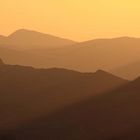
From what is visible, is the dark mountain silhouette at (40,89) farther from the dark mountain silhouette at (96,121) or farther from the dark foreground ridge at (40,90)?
the dark mountain silhouette at (96,121)

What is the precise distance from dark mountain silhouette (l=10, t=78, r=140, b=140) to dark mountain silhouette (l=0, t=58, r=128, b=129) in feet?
15.9

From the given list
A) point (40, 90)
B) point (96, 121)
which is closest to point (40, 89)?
point (40, 90)

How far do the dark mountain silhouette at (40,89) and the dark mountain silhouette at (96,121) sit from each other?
4.84 m

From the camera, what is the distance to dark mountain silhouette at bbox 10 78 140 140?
79.4 metres

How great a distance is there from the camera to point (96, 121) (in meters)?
86.1

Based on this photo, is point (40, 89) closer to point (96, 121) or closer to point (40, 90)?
point (40, 90)

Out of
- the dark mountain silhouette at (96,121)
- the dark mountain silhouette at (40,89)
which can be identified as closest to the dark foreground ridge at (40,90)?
the dark mountain silhouette at (40,89)

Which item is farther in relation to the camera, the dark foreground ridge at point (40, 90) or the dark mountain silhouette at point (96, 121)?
the dark foreground ridge at point (40, 90)

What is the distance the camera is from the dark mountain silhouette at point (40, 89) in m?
96.0

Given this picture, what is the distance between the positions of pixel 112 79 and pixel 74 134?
34562 millimetres

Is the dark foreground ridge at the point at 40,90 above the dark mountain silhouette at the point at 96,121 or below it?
below

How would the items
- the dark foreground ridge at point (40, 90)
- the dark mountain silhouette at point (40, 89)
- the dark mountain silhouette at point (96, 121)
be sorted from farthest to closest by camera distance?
the dark mountain silhouette at point (40, 89) → the dark foreground ridge at point (40, 90) → the dark mountain silhouette at point (96, 121)

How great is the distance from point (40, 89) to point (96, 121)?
28.5 metres

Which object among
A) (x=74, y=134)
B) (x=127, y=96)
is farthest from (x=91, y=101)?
(x=74, y=134)
